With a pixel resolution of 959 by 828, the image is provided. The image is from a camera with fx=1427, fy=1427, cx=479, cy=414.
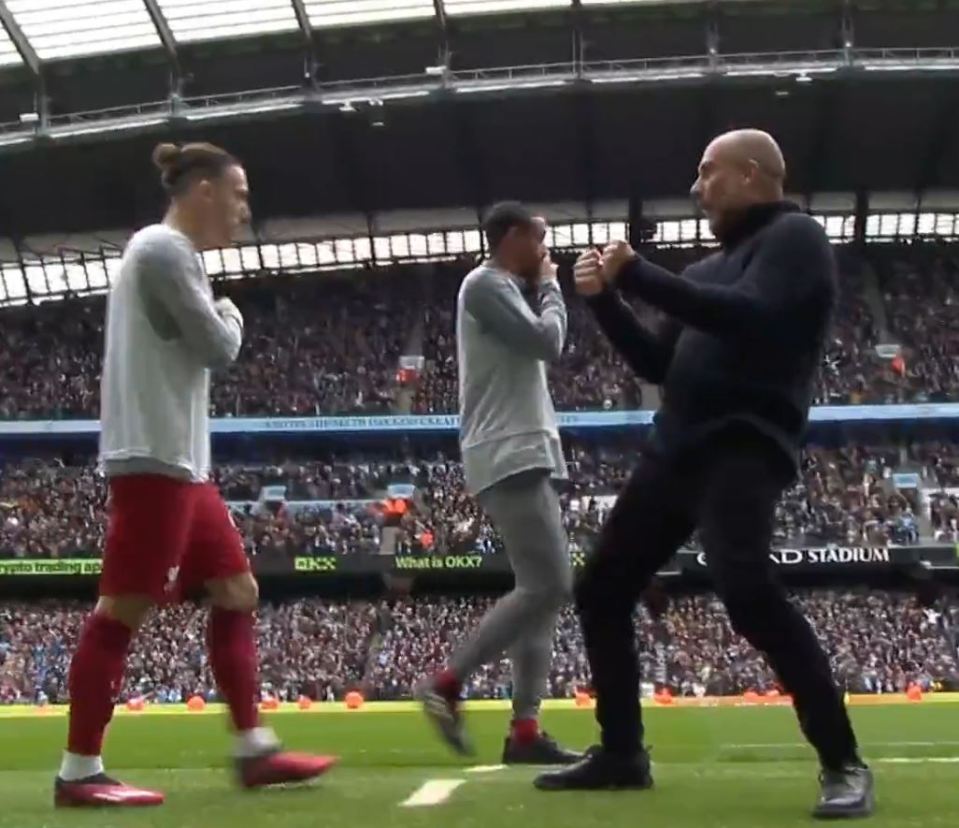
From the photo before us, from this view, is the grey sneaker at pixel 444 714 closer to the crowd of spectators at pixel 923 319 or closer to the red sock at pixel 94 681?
the red sock at pixel 94 681

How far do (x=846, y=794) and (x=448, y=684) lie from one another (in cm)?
182

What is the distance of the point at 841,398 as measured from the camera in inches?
1442

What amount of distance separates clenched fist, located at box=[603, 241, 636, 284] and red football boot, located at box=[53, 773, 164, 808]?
2.01 m

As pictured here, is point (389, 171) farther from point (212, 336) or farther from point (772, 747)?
point (212, 336)

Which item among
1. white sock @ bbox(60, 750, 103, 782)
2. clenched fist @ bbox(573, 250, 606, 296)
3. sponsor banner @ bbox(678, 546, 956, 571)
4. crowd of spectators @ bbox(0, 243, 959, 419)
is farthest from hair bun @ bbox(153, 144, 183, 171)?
crowd of spectators @ bbox(0, 243, 959, 419)

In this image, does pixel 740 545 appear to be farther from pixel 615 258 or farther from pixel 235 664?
pixel 235 664

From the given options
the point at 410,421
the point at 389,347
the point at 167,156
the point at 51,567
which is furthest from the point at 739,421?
the point at 389,347

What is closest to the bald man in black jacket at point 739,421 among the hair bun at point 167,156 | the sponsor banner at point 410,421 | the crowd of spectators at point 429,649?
the hair bun at point 167,156

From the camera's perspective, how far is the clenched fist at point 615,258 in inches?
156

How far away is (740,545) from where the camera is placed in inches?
151

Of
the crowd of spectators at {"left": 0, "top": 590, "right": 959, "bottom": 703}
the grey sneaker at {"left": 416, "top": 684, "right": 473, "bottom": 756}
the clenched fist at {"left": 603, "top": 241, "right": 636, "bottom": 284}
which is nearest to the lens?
the clenched fist at {"left": 603, "top": 241, "right": 636, "bottom": 284}

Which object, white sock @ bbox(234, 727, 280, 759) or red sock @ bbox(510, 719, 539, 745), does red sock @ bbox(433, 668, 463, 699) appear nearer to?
red sock @ bbox(510, 719, 539, 745)

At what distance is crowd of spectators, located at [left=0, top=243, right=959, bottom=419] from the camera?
37625mm

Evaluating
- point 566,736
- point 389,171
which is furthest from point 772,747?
point 389,171
